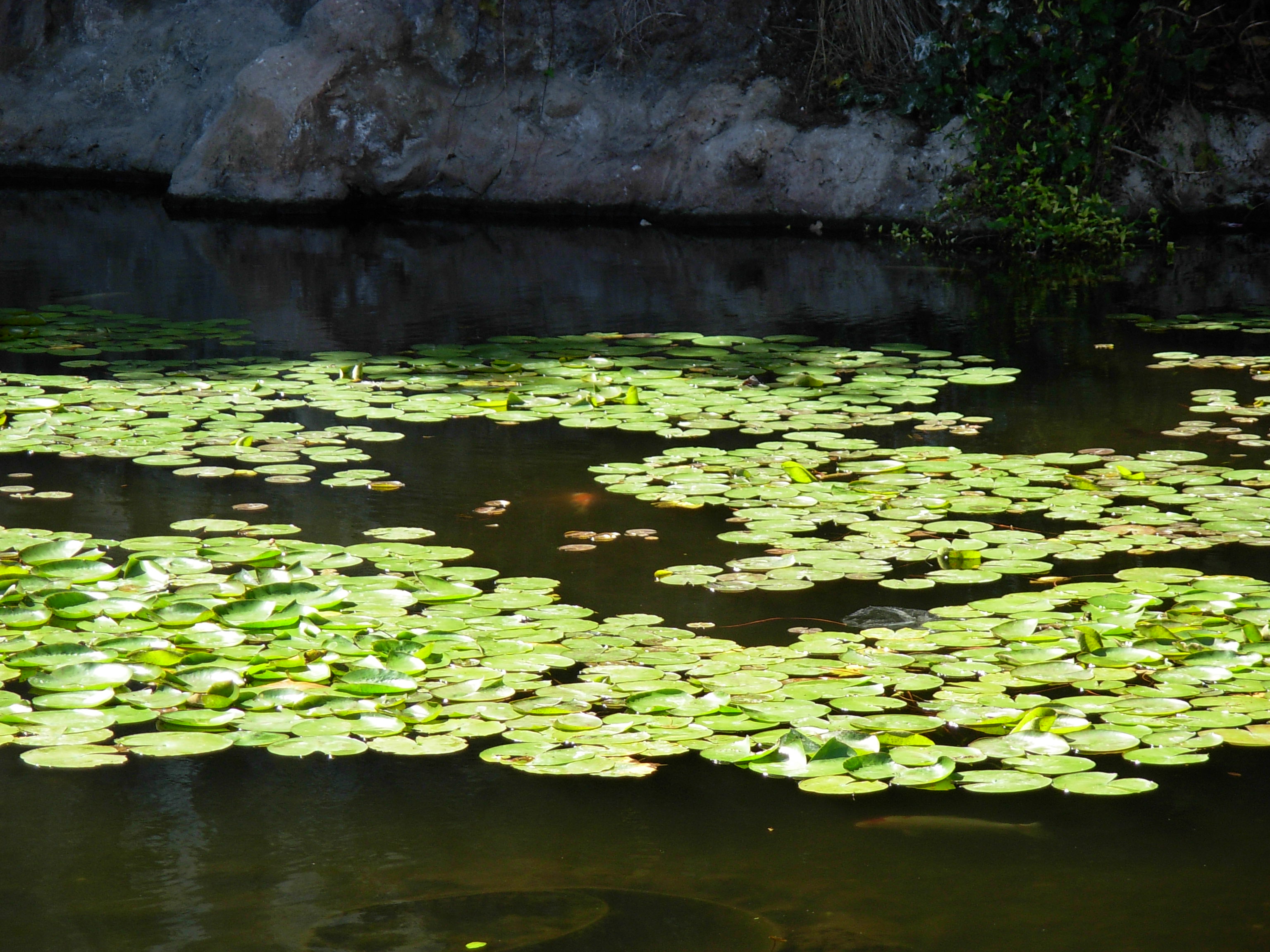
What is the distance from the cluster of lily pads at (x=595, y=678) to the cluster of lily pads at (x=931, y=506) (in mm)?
183

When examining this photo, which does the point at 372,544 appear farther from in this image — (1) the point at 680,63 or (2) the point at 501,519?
(1) the point at 680,63

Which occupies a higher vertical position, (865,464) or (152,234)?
(152,234)

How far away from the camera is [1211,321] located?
475cm

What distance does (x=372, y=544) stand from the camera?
246 centimetres

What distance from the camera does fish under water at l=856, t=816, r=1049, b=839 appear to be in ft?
5.01

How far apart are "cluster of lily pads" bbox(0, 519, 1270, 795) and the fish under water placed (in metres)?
0.05

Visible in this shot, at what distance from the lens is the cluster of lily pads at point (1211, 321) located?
4.64 metres

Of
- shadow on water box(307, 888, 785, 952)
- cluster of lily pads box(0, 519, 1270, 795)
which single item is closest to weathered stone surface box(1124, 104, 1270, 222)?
cluster of lily pads box(0, 519, 1270, 795)

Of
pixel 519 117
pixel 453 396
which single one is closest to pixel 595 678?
pixel 453 396

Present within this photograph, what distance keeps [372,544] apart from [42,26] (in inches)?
362

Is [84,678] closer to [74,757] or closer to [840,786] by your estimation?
[74,757]

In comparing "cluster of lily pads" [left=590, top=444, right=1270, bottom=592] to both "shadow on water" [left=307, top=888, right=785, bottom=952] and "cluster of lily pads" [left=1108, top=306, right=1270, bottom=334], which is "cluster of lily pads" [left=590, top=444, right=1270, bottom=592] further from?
"cluster of lily pads" [left=1108, top=306, right=1270, bottom=334]

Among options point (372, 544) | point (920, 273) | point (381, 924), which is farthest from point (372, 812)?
point (920, 273)

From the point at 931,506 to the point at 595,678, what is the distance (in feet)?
3.34
